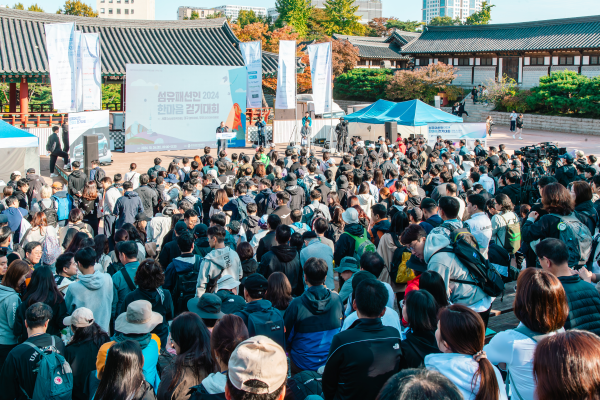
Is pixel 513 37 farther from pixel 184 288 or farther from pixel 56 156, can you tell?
pixel 184 288

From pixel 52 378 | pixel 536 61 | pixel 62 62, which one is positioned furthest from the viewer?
pixel 536 61

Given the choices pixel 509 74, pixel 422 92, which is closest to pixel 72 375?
pixel 422 92

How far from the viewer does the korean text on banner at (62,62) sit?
15094 mm

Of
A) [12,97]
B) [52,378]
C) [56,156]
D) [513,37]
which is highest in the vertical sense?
[513,37]

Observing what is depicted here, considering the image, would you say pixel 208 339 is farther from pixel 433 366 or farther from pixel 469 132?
pixel 469 132

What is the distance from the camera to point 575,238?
495 centimetres

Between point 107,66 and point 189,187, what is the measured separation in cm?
1600

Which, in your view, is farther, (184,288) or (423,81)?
(423,81)

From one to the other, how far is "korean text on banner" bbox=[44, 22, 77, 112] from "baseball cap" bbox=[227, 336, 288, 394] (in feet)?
49.8

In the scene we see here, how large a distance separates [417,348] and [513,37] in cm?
3994

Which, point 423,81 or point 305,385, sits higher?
point 423,81

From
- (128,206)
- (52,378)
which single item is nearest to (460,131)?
(128,206)

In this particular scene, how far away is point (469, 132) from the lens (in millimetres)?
18547

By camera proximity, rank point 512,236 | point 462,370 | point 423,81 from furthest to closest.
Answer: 1. point 423,81
2. point 512,236
3. point 462,370
